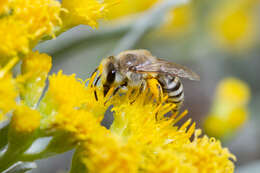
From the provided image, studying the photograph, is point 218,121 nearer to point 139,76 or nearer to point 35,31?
point 139,76

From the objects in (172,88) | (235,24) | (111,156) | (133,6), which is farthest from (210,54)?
(111,156)

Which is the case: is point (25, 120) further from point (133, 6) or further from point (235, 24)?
point (235, 24)

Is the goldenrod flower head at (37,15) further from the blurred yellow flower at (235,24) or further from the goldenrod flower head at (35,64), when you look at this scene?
the blurred yellow flower at (235,24)

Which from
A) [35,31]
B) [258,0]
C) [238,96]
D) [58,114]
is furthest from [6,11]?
[258,0]

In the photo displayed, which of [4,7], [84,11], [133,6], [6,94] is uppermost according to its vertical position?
[4,7]

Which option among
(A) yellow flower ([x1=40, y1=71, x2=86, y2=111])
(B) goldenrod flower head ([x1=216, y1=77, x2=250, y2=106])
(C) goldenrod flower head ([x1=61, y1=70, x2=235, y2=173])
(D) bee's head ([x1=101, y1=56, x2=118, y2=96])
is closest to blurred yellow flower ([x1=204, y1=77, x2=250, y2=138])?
(B) goldenrod flower head ([x1=216, y1=77, x2=250, y2=106])

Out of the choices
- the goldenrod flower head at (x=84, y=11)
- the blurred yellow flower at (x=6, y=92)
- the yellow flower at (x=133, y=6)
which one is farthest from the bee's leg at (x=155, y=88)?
the yellow flower at (x=133, y=6)
